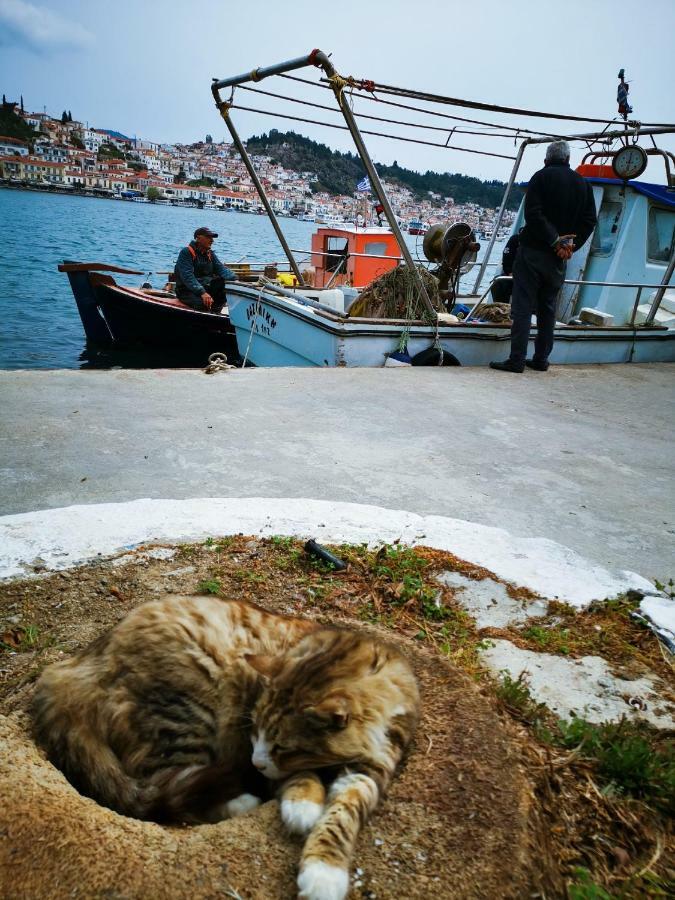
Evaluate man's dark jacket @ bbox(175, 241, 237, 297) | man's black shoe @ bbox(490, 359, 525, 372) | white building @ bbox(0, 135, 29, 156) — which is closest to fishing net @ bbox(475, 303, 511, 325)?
man's black shoe @ bbox(490, 359, 525, 372)

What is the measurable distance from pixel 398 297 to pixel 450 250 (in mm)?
1303

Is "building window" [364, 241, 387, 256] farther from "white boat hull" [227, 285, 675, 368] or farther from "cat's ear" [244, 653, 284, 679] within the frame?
"cat's ear" [244, 653, 284, 679]

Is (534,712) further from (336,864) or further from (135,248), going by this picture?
(135,248)

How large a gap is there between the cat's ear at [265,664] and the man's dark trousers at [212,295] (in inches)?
448

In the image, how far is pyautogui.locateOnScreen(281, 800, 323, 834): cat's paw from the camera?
1731mm

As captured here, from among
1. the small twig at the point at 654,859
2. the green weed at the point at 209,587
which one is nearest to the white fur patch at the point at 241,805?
the green weed at the point at 209,587

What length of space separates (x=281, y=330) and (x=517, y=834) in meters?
8.28

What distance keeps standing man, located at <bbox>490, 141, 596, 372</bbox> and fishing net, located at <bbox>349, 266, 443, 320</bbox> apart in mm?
1237

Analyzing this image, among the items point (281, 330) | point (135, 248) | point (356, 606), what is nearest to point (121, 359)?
point (281, 330)

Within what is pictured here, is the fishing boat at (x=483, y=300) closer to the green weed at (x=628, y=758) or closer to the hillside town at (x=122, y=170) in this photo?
the green weed at (x=628, y=758)

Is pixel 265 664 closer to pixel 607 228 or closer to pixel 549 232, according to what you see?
pixel 549 232

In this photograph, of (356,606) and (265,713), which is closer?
(265,713)

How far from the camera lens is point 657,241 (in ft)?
35.3

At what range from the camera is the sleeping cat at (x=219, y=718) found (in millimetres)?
1925
